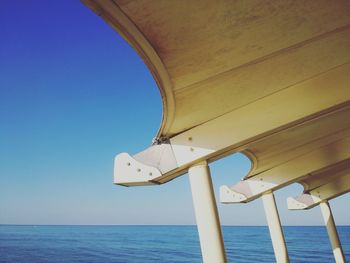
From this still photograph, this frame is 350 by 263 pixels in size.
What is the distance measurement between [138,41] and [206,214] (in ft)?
7.16

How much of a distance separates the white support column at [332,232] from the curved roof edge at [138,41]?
1027 centimetres

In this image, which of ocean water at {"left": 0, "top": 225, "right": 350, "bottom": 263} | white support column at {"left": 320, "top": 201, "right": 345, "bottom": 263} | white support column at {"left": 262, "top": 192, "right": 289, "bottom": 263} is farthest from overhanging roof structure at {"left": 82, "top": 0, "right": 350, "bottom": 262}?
ocean water at {"left": 0, "top": 225, "right": 350, "bottom": 263}

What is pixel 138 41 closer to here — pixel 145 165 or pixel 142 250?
pixel 145 165

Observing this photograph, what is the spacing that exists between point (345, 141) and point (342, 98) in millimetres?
2398

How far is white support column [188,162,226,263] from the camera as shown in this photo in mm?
2992

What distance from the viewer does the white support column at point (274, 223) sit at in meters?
6.89

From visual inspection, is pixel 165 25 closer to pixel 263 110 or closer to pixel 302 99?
pixel 263 110

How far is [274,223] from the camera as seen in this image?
718 cm

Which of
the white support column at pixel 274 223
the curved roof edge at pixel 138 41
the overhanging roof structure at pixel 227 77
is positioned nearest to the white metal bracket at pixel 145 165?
the overhanging roof structure at pixel 227 77

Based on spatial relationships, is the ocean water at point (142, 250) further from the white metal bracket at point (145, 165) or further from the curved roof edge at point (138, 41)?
the curved roof edge at point (138, 41)

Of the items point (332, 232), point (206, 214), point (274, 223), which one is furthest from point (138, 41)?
point (332, 232)

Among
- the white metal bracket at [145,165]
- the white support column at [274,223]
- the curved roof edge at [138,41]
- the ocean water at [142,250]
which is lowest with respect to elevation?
the ocean water at [142,250]

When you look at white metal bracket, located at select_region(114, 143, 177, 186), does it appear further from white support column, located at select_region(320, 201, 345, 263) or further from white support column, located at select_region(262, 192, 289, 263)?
white support column, located at select_region(320, 201, 345, 263)

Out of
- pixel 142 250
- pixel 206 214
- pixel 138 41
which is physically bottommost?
pixel 142 250
